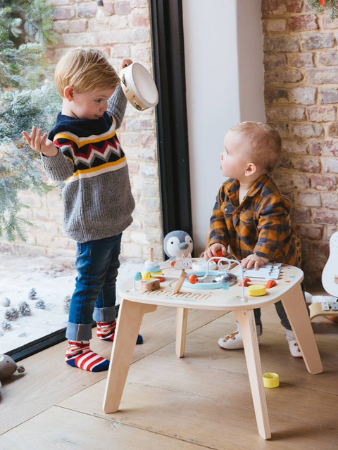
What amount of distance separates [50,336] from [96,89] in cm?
98

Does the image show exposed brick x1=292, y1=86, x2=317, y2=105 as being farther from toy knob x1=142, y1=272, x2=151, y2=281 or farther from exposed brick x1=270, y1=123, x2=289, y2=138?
toy knob x1=142, y1=272, x2=151, y2=281

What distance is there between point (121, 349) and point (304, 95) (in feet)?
5.25

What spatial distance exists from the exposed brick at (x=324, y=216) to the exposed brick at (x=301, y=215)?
3 cm

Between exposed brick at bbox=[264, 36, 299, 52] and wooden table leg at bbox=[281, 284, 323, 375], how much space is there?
135cm

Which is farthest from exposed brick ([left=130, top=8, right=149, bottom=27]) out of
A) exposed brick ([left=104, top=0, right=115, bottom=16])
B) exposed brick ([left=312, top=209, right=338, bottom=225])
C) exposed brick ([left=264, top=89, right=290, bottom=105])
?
exposed brick ([left=312, top=209, right=338, bottom=225])

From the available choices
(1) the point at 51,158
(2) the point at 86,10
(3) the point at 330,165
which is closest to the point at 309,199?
(3) the point at 330,165

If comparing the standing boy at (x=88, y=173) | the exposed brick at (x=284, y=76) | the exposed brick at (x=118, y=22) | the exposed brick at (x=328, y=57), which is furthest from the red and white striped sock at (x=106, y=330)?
the exposed brick at (x=328, y=57)

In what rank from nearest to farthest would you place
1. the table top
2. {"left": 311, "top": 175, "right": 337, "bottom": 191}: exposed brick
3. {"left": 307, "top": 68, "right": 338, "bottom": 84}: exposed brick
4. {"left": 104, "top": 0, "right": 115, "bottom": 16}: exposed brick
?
1. the table top
2. {"left": 104, "top": 0, "right": 115, "bottom": 16}: exposed brick
3. {"left": 307, "top": 68, "right": 338, "bottom": 84}: exposed brick
4. {"left": 311, "top": 175, "right": 337, "bottom": 191}: exposed brick

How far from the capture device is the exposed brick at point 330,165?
9.46 ft

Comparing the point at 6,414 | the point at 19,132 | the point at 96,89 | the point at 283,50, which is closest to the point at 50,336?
the point at 6,414

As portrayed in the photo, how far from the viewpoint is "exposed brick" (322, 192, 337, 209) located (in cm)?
292

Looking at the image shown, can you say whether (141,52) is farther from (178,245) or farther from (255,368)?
(255,368)

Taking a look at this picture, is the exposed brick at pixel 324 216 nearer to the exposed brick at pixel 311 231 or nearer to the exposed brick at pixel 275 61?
the exposed brick at pixel 311 231

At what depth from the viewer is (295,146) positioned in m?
2.97
